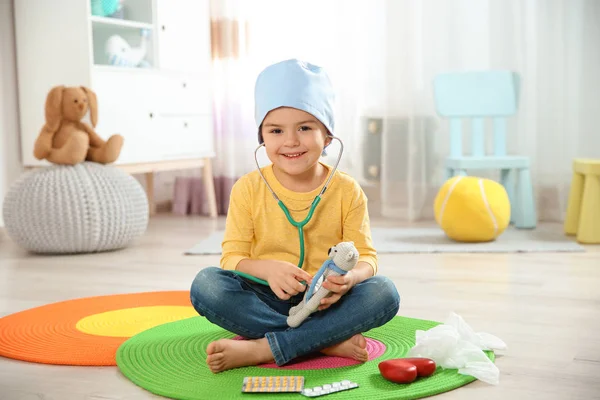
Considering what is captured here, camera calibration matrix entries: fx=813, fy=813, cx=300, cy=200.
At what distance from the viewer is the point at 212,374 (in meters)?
1.28

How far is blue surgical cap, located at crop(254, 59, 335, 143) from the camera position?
4.39 feet

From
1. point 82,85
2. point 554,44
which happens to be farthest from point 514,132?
point 82,85

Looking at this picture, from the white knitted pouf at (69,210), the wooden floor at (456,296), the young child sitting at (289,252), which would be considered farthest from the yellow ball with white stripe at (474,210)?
the young child sitting at (289,252)

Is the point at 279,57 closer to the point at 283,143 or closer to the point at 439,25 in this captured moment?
the point at 439,25

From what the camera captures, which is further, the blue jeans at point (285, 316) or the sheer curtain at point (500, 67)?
the sheer curtain at point (500, 67)

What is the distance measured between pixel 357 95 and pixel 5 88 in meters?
1.39

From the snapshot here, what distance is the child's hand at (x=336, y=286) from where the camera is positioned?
4.14 ft

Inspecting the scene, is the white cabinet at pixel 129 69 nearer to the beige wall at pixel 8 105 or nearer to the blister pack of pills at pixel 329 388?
the beige wall at pixel 8 105

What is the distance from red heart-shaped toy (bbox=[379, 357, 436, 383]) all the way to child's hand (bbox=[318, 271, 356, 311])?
12cm

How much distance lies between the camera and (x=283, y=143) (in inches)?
53.4

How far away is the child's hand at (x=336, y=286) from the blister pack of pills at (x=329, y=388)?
0.44 feet

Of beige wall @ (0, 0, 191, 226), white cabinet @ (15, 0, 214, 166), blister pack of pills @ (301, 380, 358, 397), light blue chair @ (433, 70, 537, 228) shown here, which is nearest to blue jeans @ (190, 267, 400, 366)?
blister pack of pills @ (301, 380, 358, 397)

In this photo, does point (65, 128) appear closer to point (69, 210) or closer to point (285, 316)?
point (69, 210)

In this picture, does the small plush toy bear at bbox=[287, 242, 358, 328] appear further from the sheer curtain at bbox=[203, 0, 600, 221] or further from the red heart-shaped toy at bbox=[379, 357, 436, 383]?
the sheer curtain at bbox=[203, 0, 600, 221]
